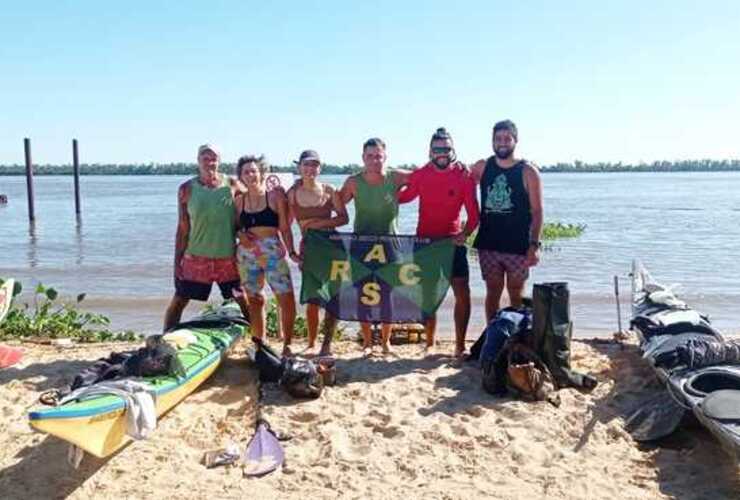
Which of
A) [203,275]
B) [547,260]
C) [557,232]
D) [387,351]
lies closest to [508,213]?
[387,351]

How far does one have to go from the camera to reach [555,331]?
20.1 ft

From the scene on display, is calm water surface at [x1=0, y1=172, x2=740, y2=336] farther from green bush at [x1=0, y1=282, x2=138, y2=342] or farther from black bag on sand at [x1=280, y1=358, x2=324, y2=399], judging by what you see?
black bag on sand at [x1=280, y1=358, x2=324, y2=399]

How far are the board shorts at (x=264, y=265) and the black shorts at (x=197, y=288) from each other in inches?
7.5

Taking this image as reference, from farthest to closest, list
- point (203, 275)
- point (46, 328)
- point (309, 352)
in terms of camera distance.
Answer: point (46, 328)
point (309, 352)
point (203, 275)

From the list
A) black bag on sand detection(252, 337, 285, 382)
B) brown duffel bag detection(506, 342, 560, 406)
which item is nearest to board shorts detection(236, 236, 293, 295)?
black bag on sand detection(252, 337, 285, 382)

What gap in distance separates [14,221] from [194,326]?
28.9 metres

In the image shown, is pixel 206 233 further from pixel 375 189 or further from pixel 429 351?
pixel 429 351

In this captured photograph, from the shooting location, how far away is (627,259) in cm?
1825

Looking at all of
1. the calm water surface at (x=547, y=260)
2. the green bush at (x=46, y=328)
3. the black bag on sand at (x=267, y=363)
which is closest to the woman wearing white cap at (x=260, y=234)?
the black bag on sand at (x=267, y=363)

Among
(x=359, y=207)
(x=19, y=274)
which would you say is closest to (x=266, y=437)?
(x=359, y=207)

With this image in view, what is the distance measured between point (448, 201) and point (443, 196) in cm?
7

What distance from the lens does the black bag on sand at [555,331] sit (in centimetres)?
610

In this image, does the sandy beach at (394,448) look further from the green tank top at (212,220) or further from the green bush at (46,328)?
the green bush at (46,328)

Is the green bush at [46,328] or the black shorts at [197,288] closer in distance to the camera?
the black shorts at [197,288]
